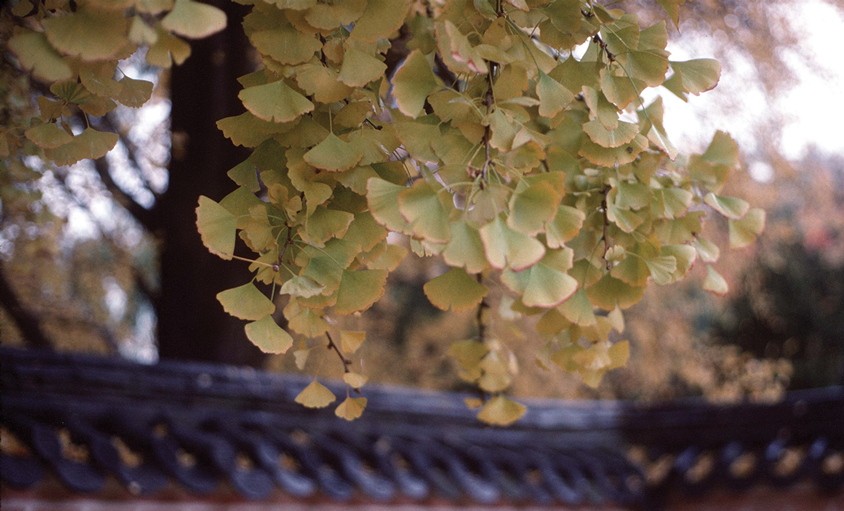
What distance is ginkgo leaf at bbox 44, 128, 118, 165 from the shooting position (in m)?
0.65

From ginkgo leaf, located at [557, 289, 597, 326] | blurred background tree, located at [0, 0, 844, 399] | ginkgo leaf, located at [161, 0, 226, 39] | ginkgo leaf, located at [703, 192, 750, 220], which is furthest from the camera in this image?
blurred background tree, located at [0, 0, 844, 399]

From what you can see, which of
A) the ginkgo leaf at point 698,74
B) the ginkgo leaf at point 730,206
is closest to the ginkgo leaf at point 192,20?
the ginkgo leaf at point 698,74

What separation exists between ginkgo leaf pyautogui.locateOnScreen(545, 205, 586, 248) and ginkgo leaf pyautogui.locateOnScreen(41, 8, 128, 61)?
0.45 meters

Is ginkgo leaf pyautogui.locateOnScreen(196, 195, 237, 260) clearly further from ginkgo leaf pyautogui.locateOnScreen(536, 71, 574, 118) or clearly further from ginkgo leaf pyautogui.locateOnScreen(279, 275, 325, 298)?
ginkgo leaf pyautogui.locateOnScreen(536, 71, 574, 118)

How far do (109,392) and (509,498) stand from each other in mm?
1701

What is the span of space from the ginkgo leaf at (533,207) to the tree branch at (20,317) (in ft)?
7.72

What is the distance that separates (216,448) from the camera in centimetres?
175

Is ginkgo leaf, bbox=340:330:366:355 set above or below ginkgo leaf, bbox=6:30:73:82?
below

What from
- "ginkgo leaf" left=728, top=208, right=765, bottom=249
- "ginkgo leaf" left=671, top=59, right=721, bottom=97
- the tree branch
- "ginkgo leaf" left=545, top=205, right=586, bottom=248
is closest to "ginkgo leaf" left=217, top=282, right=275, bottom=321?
"ginkgo leaf" left=545, top=205, right=586, bottom=248

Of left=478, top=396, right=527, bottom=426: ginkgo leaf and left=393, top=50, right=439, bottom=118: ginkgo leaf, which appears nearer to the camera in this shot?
left=393, top=50, right=439, bottom=118: ginkgo leaf

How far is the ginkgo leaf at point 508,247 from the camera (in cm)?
49

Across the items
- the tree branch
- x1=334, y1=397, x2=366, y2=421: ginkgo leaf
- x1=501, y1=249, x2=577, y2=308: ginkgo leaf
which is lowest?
the tree branch

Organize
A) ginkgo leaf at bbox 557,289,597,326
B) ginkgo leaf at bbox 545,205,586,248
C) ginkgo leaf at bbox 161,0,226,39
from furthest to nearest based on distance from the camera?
ginkgo leaf at bbox 557,289,597,326
ginkgo leaf at bbox 545,205,586,248
ginkgo leaf at bbox 161,0,226,39

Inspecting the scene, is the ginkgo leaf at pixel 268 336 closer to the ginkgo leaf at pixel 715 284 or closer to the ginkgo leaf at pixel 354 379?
the ginkgo leaf at pixel 354 379
